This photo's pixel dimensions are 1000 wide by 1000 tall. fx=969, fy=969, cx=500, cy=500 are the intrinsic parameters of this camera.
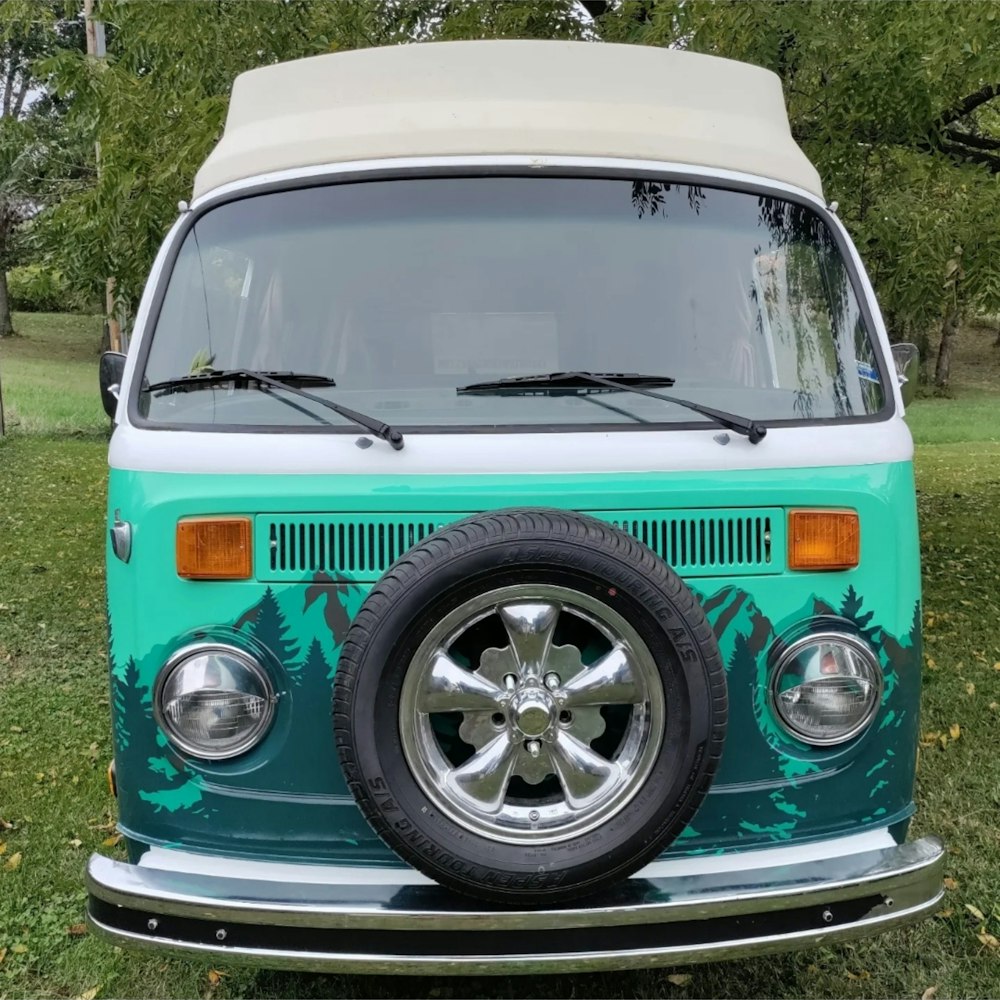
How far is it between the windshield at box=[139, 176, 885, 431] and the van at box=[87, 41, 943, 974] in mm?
12

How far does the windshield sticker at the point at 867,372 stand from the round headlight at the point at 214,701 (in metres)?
1.91

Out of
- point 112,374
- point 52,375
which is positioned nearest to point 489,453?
point 112,374

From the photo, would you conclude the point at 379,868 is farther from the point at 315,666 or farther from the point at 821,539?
the point at 821,539

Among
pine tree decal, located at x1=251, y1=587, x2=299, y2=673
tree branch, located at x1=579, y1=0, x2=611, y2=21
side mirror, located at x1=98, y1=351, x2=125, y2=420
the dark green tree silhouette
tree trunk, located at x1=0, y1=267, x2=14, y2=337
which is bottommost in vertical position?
tree trunk, located at x1=0, y1=267, x2=14, y2=337

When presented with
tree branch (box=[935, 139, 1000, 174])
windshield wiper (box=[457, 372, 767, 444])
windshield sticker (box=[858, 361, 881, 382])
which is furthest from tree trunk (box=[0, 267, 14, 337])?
windshield sticker (box=[858, 361, 881, 382])

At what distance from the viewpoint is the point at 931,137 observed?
6.66m

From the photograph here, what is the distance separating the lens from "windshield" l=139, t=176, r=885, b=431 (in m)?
2.84

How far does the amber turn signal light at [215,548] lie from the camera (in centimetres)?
239

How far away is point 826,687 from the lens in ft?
8.12

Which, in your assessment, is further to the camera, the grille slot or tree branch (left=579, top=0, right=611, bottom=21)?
tree branch (left=579, top=0, right=611, bottom=21)

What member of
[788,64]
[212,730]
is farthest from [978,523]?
[212,730]

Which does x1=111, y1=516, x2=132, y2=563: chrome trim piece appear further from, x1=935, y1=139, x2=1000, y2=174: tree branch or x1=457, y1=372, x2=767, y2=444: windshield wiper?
x1=935, y1=139, x2=1000, y2=174: tree branch

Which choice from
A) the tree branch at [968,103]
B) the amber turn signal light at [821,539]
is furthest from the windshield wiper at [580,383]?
the tree branch at [968,103]

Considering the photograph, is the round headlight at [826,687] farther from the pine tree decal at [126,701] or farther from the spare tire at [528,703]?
the pine tree decal at [126,701]
